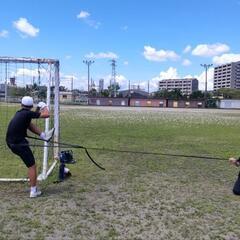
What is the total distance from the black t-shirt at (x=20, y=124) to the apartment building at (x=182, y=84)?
567 feet

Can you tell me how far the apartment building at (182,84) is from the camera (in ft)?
605

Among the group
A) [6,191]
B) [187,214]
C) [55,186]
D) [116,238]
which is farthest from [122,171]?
[116,238]

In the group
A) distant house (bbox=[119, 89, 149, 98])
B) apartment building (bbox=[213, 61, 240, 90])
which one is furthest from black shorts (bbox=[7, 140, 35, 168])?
apartment building (bbox=[213, 61, 240, 90])

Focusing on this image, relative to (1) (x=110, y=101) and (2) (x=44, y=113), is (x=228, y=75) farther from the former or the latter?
(2) (x=44, y=113)

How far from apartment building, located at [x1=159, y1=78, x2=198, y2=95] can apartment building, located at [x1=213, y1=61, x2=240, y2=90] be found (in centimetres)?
1034

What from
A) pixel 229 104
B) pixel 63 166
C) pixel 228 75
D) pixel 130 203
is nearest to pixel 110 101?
pixel 229 104

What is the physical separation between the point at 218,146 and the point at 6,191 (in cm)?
955

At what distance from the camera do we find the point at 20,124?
7586 millimetres

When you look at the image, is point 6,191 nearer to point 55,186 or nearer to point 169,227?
point 55,186

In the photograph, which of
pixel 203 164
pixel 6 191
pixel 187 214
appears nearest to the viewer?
pixel 187 214

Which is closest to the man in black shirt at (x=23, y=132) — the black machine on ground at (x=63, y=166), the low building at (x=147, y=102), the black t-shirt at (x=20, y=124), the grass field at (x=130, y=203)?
the black t-shirt at (x=20, y=124)

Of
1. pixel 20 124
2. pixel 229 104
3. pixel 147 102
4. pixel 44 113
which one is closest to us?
pixel 20 124

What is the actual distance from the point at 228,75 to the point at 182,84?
841 inches

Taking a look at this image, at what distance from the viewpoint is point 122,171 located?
33.9 feet
